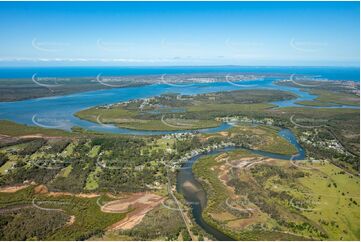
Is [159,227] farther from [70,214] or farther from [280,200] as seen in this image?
[280,200]

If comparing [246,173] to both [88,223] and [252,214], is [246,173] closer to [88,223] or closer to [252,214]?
[252,214]

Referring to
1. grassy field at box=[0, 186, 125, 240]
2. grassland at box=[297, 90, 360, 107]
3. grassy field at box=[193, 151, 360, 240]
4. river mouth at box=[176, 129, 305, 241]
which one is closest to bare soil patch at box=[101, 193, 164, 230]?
grassy field at box=[0, 186, 125, 240]

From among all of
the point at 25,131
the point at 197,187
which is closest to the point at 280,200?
the point at 197,187

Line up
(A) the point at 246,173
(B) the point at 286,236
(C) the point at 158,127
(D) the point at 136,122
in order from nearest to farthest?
1. (B) the point at 286,236
2. (A) the point at 246,173
3. (C) the point at 158,127
4. (D) the point at 136,122

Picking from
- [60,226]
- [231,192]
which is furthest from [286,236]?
[60,226]

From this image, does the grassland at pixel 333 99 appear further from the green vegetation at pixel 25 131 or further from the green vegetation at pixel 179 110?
the green vegetation at pixel 25 131

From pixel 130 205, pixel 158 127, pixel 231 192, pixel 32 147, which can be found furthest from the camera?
pixel 158 127

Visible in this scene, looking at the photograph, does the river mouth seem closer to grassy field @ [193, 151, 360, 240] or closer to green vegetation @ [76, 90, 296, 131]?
grassy field @ [193, 151, 360, 240]
